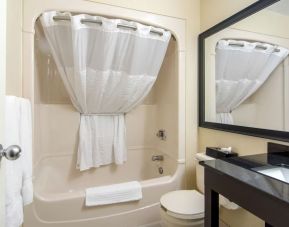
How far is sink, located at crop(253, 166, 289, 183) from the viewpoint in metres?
1.09

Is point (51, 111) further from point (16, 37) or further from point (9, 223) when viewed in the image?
point (9, 223)

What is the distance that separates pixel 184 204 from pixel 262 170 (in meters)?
0.66

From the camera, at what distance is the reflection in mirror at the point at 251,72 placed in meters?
1.33

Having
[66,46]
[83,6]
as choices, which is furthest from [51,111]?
[83,6]

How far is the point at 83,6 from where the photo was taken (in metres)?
1.74

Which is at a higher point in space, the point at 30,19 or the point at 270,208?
the point at 30,19

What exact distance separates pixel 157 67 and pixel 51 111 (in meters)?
1.29

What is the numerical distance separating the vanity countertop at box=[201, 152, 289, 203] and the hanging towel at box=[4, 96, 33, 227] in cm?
100

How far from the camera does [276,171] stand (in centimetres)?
113

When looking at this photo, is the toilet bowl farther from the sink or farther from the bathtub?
the sink

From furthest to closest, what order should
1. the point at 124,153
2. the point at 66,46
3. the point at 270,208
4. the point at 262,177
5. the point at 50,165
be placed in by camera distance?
the point at 124,153
the point at 50,165
the point at 66,46
the point at 262,177
the point at 270,208

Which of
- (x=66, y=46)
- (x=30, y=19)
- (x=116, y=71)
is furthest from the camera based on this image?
(x=116, y=71)

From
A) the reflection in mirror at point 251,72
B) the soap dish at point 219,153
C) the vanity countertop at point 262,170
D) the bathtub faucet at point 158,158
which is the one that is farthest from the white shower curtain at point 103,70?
the vanity countertop at point 262,170

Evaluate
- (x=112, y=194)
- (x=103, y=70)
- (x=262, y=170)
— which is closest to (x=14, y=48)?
(x=103, y=70)
